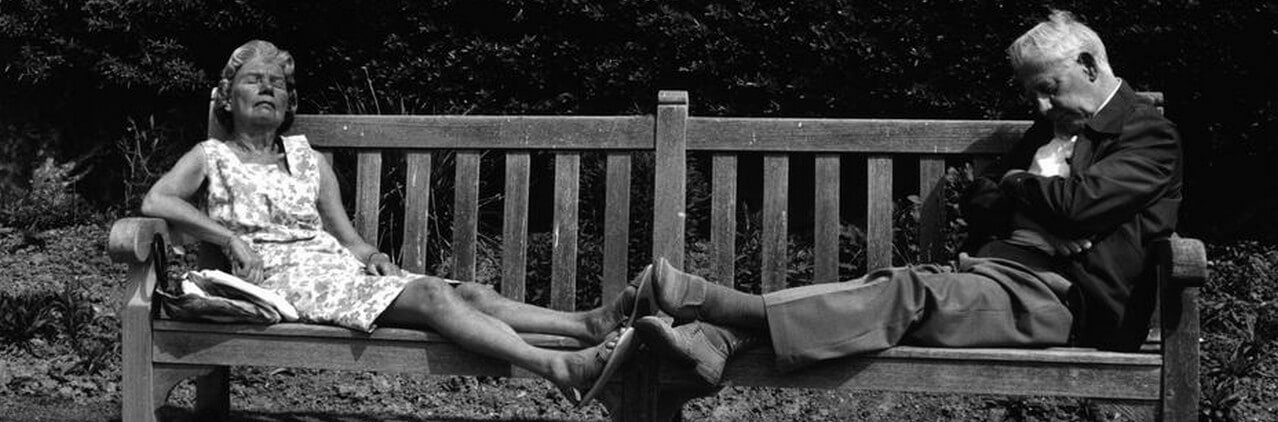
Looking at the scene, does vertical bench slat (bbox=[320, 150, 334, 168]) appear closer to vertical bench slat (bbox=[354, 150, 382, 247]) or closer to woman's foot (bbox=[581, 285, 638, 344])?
vertical bench slat (bbox=[354, 150, 382, 247])

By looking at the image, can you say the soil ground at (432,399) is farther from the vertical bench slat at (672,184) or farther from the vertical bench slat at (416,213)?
the vertical bench slat at (672,184)

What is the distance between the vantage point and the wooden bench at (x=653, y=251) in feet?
12.1

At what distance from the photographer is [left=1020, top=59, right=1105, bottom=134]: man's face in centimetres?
402

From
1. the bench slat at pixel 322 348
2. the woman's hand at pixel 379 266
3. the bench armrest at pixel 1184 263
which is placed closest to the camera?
the bench armrest at pixel 1184 263

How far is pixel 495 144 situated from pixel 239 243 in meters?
0.80

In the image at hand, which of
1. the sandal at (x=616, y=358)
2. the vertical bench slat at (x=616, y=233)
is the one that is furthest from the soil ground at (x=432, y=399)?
the sandal at (x=616, y=358)

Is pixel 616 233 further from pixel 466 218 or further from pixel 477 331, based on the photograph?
pixel 477 331

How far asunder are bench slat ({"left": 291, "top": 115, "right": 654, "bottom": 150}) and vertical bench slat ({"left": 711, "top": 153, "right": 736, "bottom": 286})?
22 centimetres

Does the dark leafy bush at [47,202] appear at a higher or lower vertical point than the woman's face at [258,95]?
lower

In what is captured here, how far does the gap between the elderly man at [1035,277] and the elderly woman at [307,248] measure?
9.9 inches

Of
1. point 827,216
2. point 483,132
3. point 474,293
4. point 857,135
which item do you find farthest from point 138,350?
point 857,135

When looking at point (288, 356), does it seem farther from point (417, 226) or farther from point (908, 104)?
point (908, 104)

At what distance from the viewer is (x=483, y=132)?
4555mm

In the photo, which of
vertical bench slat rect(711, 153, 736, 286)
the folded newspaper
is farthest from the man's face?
the folded newspaper
